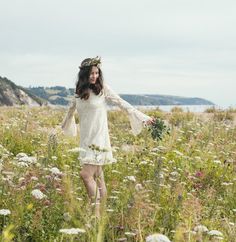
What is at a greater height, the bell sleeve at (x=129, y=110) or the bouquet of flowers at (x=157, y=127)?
the bell sleeve at (x=129, y=110)

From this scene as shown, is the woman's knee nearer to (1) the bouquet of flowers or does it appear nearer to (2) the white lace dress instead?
(2) the white lace dress

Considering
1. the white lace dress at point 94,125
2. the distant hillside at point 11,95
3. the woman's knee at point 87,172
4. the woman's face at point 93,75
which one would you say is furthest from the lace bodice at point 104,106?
the distant hillside at point 11,95

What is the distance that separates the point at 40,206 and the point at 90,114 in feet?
4.25

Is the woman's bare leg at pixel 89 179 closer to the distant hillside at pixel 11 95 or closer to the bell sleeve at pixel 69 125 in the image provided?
the bell sleeve at pixel 69 125

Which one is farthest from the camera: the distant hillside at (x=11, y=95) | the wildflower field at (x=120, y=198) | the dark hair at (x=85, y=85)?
the distant hillside at (x=11, y=95)

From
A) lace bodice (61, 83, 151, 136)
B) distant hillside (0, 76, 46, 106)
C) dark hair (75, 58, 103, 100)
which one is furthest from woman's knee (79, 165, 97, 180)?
distant hillside (0, 76, 46, 106)

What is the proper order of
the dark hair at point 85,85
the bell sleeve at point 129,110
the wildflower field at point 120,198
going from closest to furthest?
the wildflower field at point 120,198 → the dark hair at point 85,85 → the bell sleeve at point 129,110

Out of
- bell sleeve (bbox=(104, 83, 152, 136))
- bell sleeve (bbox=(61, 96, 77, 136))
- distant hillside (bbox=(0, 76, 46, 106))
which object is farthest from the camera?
distant hillside (bbox=(0, 76, 46, 106))

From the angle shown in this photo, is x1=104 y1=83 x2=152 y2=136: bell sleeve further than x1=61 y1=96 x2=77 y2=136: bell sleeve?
No

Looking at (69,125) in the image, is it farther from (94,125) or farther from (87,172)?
(87,172)

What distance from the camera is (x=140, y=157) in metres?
8.50

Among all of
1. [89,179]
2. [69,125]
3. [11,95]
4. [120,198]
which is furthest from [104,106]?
[11,95]

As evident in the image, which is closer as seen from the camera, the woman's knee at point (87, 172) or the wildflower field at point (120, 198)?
the wildflower field at point (120, 198)

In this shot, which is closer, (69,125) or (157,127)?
(157,127)
